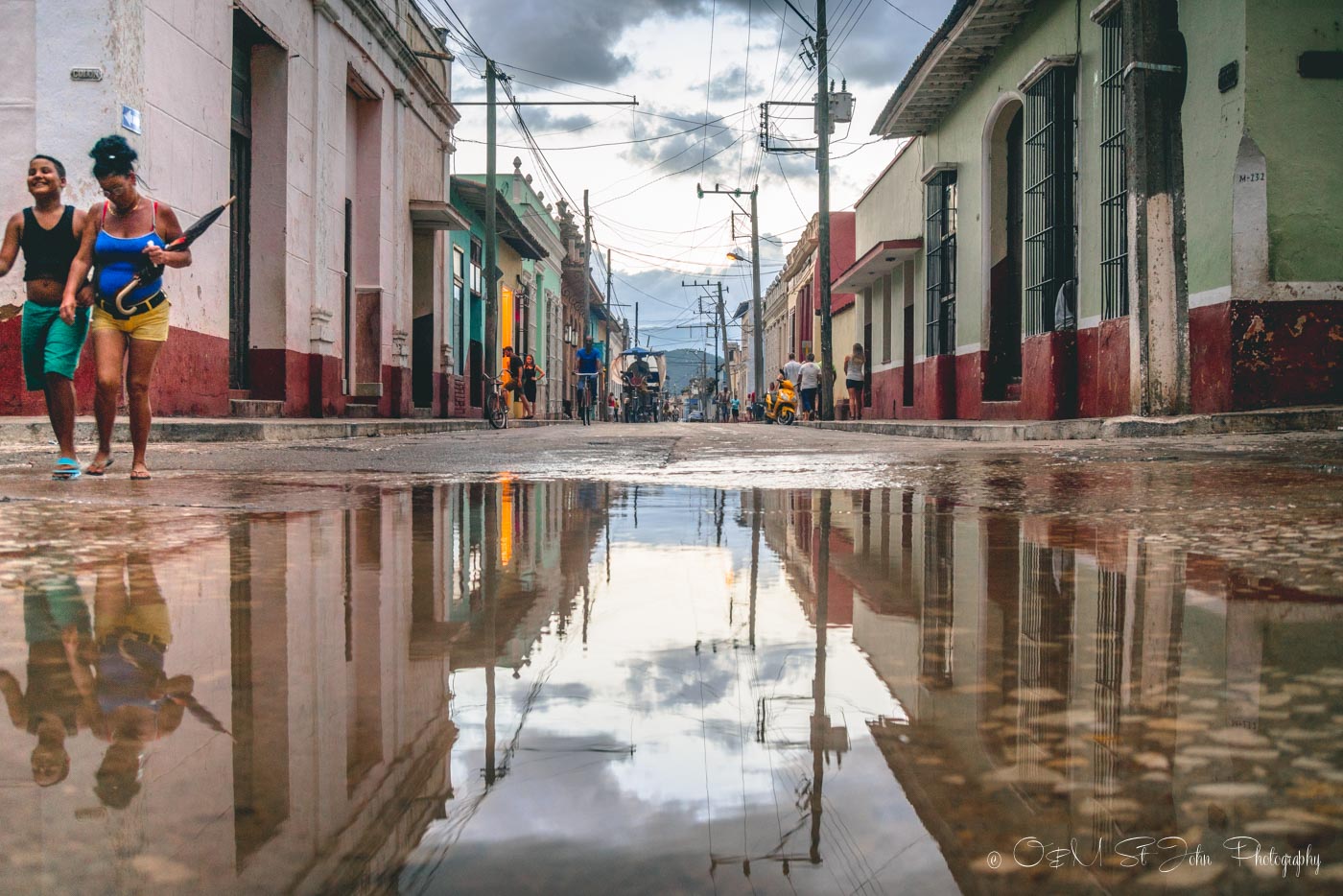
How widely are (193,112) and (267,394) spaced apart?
10.3 ft

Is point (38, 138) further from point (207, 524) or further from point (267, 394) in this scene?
point (207, 524)

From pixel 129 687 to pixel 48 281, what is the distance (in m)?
4.22

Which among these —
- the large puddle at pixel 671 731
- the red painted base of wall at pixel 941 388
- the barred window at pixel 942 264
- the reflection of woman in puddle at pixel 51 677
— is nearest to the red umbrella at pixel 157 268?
the large puddle at pixel 671 731

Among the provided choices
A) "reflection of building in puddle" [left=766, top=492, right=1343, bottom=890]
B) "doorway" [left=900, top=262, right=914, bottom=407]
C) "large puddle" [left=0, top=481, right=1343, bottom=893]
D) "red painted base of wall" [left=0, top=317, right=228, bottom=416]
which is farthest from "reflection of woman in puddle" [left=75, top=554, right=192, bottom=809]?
"doorway" [left=900, top=262, right=914, bottom=407]

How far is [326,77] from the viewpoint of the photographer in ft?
41.5

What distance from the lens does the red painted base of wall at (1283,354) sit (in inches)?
266

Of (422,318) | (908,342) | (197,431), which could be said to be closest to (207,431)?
(197,431)

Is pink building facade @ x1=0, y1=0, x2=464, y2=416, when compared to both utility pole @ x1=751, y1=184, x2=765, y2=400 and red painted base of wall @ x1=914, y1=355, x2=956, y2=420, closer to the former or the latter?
red painted base of wall @ x1=914, y1=355, x2=956, y2=420

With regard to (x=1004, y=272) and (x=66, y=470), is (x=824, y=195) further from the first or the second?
(x=66, y=470)

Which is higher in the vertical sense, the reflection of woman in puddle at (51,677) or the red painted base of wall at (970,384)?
the red painted base of wall at (970,384)

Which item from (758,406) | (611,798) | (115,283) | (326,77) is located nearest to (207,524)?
(611,798)

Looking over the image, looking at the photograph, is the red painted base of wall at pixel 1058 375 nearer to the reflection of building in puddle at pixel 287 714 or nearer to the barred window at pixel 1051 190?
the barred window at pixel 1051 190

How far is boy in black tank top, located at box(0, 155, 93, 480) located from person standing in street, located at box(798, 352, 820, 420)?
742 inches

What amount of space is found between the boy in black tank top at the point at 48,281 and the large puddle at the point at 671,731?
10.6 feet
